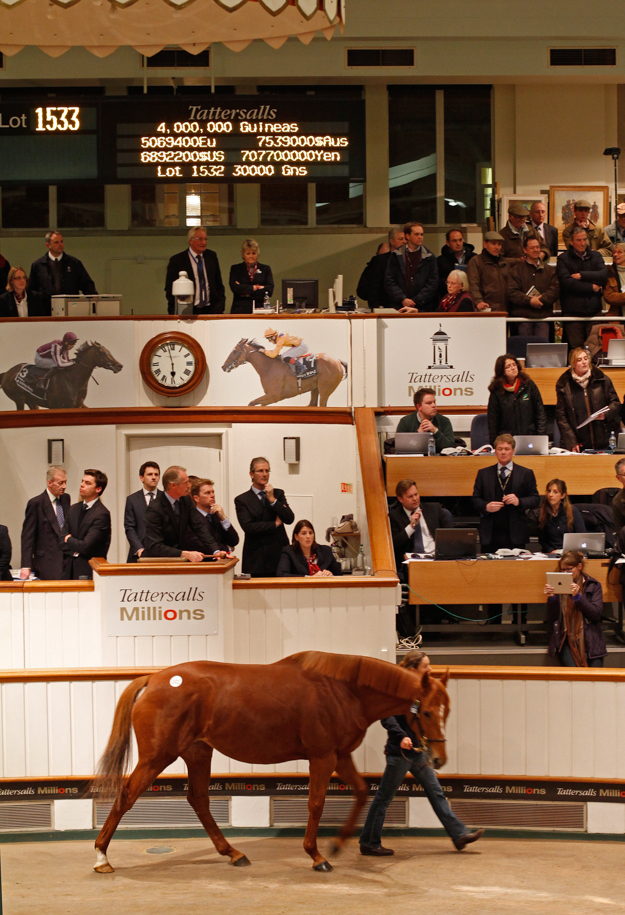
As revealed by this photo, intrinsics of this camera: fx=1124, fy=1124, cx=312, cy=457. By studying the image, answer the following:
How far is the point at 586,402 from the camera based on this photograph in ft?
32.7

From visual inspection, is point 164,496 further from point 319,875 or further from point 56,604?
point 319,875

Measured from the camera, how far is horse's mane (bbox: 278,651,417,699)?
575 cm

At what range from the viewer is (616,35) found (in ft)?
46.9

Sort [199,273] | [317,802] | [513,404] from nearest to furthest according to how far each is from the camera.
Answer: [317,802] < [513,404] < [199,273]

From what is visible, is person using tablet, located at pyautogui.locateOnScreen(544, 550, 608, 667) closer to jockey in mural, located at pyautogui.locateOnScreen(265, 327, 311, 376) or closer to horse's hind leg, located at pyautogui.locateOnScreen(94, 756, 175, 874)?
horse's hind leg, located at pyautogui.locateOnScreen(94, 756, 175, 874)

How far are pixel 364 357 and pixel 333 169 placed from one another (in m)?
2.02

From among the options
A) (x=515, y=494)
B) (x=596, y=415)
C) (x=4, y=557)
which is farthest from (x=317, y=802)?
(x=596, y=415)

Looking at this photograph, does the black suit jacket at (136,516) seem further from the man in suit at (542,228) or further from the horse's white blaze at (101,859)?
the man in suit at (542,228)

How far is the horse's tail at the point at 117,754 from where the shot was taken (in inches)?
228

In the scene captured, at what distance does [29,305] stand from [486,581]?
234 inches

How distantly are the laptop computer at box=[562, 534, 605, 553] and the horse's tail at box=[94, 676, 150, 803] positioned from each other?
3.53 metres

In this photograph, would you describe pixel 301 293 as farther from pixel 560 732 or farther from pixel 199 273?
pixel 560 732

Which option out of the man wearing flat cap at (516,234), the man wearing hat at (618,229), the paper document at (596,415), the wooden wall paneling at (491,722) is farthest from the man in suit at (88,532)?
the man wearing hat at (618,229)

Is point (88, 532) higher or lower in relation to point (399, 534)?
higher
